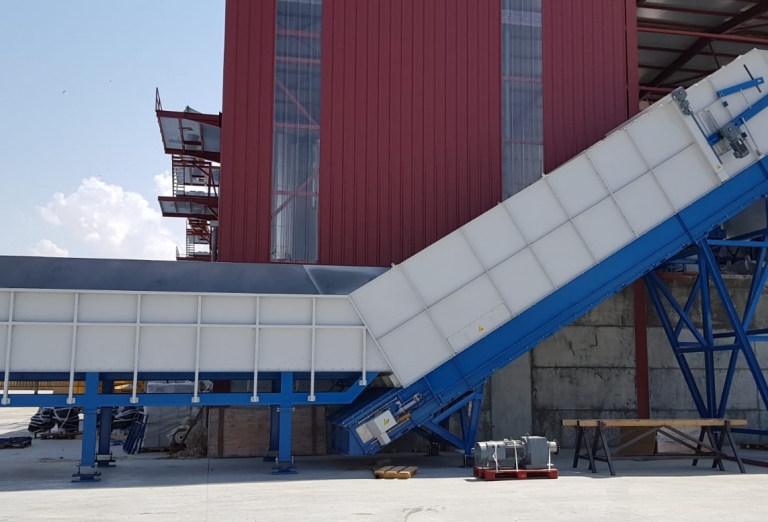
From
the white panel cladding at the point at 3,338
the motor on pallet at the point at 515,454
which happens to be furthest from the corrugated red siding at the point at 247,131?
the motor on pallet at the point at 515,454

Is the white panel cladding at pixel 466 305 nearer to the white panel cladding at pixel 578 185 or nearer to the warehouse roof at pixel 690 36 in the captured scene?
the white panel cladding at pixel 578 185

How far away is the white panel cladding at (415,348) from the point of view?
1416cm

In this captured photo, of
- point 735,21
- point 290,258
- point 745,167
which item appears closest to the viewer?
point 745,167

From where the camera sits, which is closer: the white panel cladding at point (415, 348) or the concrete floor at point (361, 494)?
the concrete floor at point (361, 494)

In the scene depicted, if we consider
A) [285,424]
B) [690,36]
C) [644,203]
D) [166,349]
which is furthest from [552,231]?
[690,36]

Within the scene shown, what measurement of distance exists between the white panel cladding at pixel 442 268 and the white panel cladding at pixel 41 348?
6.15 meters


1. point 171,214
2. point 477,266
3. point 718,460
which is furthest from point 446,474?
point 171,214

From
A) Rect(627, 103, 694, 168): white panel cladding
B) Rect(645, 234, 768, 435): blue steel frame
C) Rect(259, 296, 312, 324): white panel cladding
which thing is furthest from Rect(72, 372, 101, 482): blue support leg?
Rect(645, 234, 768, 435): blue steel frame

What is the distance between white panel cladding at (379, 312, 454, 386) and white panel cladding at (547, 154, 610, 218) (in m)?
3.67

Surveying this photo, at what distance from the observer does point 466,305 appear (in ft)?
47.5

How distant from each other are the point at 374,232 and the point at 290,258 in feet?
7.18

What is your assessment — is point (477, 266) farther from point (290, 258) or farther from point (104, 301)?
point (104, 301)

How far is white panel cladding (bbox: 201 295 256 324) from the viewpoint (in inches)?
539

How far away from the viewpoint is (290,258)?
61.1 ft
